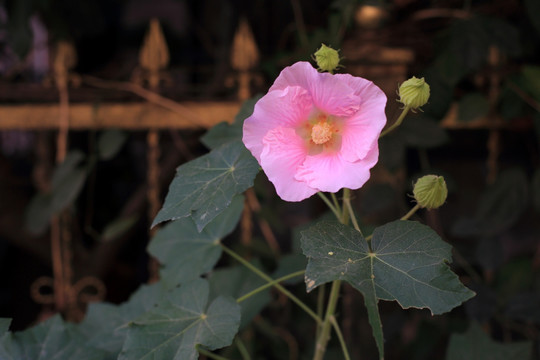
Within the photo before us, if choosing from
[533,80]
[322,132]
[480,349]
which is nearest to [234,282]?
[480,349]

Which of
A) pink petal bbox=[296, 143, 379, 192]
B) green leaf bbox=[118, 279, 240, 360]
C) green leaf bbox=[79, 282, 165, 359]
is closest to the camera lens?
pink petal bbox=[296, 143, 379, 192]

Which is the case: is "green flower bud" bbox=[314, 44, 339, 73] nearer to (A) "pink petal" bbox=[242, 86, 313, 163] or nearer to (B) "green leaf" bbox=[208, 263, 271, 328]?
(A) "pink petal" bbox=[242, 86, 313, 163]

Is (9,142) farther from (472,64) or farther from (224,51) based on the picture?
(472,64)

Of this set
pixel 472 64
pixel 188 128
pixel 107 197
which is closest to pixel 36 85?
pixel 188 128

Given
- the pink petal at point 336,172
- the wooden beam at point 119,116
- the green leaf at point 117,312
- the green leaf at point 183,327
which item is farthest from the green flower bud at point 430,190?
the wooden beam at point 119,116

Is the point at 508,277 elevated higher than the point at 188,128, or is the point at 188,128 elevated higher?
the point at 188,128

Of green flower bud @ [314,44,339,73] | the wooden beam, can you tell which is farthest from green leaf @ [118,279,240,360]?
the wooden beam
